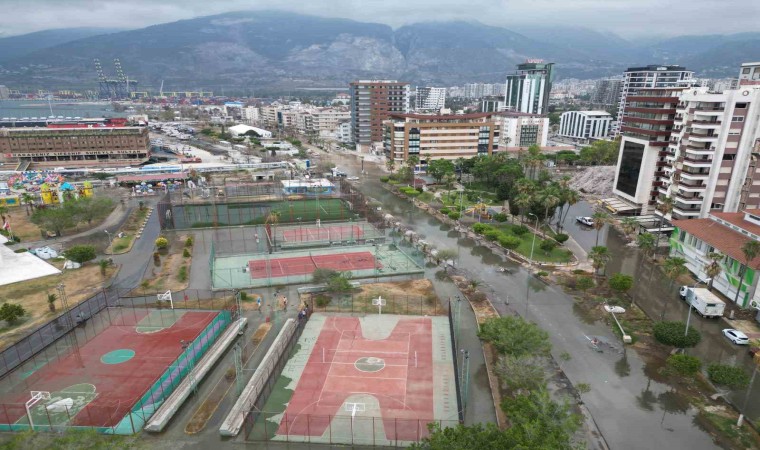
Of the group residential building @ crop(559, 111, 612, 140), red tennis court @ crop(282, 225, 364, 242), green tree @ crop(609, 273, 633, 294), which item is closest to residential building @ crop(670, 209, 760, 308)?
green tree @ crop(609, 273, 633, 294)

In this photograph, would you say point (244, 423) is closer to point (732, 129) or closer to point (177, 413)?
point (177, 413)

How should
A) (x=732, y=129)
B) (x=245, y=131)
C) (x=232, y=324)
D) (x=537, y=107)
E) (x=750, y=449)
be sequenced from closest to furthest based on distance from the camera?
(x=750, y=449) → (x=232, y=324) → (x=732, y=129) → (x=245, y=131) → (x=537, y=107)

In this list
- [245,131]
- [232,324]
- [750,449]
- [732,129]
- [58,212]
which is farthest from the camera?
[245,131]

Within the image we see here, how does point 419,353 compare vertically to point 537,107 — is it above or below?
below

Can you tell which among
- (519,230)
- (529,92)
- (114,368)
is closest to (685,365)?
(519,230)

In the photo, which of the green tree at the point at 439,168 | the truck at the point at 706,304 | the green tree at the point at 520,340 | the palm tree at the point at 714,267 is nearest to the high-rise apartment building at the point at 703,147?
the palm tree at the point at 714,267

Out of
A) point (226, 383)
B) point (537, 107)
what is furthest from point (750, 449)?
point (537, 107)

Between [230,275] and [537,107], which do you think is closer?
[230,275]
